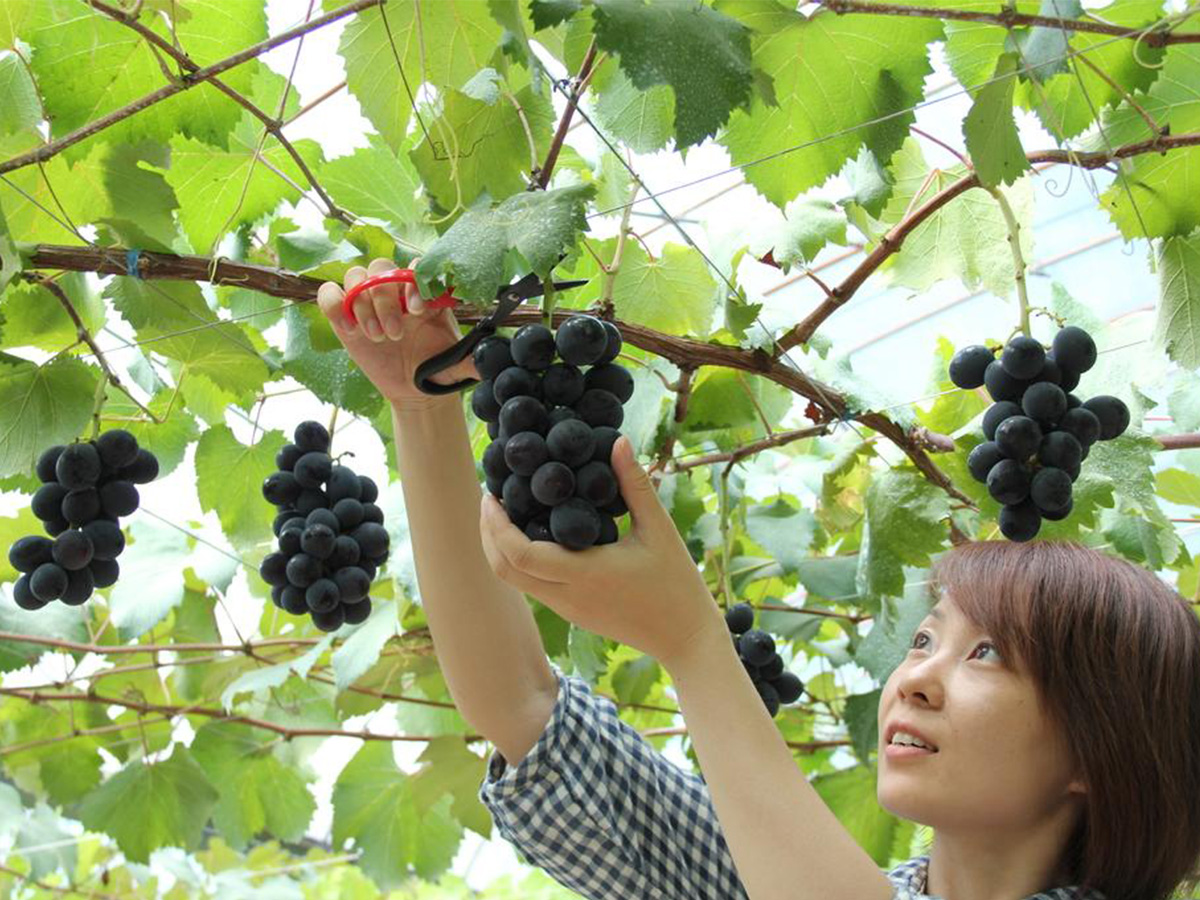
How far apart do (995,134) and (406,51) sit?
582 mm

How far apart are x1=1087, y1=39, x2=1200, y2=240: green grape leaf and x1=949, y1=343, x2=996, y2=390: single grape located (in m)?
0.25

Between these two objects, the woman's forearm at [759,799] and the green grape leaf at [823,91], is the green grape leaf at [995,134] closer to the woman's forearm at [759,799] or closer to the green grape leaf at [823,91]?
the green grape leaf at [823,91]

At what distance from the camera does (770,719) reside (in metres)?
1.21

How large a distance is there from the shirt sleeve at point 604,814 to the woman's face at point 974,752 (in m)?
0.26

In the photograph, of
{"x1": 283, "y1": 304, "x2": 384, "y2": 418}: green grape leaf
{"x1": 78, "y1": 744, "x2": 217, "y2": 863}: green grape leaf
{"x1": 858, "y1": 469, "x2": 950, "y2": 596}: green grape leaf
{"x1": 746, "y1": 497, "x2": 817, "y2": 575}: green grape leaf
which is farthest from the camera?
{"x1": 78, "y1": 744, "x2": 217, "y2": 863}: green grape leaf

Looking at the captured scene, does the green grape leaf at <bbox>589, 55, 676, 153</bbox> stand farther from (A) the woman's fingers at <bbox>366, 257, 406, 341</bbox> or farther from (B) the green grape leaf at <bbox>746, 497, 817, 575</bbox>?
(B) the green grape leaf at <bbox>746, 497, 817, 575</bbox>

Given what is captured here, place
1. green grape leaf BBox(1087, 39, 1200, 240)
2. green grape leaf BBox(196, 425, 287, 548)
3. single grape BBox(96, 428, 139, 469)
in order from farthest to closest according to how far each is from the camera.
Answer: green grape leaf BBox(196, 425, 287, 548) → single grape BBox(96, 428, 139, 469) → green grape leaf BBox(1087, 39, 1200, 240)

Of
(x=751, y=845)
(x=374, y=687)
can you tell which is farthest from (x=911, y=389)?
(x=751, y=845)

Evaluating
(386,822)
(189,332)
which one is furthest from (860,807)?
(189,332)

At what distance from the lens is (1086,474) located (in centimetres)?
176

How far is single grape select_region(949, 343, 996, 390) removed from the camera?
1474 millimetres

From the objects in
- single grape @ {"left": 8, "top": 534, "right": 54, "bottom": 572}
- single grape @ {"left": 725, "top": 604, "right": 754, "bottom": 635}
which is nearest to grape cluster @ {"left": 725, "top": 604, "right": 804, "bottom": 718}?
single grape @ {"left": 725, "top": 604, "right": 754, "bottom": 635}

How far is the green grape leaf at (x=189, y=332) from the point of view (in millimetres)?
1594

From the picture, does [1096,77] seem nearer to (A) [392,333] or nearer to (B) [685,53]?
(B) [685,53]
